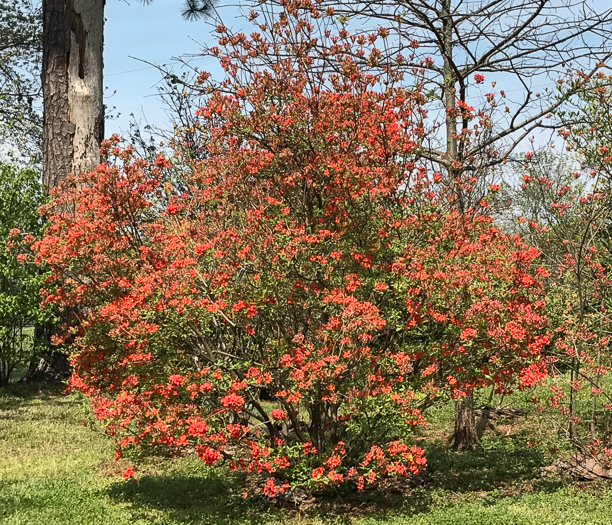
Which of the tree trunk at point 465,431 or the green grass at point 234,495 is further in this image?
the tree trunk at point 465,431

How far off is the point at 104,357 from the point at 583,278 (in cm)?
569

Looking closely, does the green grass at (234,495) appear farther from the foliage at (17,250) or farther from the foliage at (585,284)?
the foliage at (17,250)

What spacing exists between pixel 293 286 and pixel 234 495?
256cm

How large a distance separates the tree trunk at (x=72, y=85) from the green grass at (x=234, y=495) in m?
4.34

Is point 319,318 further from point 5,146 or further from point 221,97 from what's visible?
point 5,146

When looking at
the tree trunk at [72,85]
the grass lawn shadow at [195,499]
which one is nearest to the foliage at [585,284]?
the grass lawn shadow at [195,499]

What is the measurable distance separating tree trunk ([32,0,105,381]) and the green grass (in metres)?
4.34

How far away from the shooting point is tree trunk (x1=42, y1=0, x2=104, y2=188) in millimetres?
9828

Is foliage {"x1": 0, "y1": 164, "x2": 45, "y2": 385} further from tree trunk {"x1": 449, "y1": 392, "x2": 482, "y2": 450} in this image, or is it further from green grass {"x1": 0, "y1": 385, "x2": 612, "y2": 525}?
tree trunk {"x1": 449, "y1": 392, "x2": 482, "y2": 450}

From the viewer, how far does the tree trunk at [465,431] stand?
28.2 feet

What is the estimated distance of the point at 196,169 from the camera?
20.5 ft

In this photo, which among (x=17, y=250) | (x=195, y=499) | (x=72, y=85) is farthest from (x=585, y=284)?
(x=17, y=250)

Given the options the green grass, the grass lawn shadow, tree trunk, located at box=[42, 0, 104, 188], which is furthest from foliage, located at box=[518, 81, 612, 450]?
tree trunk, located at box=[42, 0, 104, 188]

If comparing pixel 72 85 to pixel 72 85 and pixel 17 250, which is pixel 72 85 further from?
pixel 17 250
